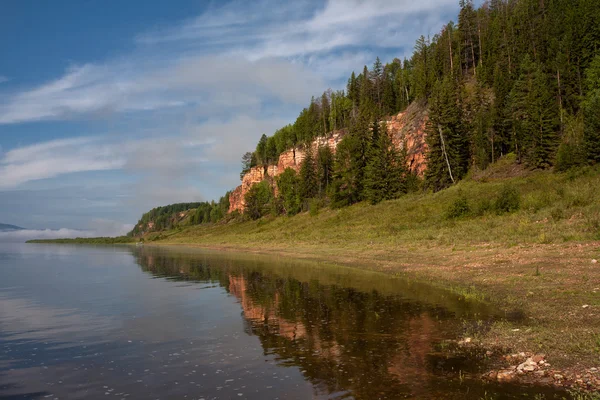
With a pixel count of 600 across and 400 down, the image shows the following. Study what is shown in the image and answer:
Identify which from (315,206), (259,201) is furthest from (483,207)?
(259,201)

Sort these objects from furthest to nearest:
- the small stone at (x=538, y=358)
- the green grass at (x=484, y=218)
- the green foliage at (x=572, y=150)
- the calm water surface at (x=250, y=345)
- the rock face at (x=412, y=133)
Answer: the rock face at (x=412, y=133) < the green foliage at (x=572, y=150) < the green grass at (x=484, y=218) < the small stone at (x=538, y=358) < the calm water surface at (x=250, y=345)

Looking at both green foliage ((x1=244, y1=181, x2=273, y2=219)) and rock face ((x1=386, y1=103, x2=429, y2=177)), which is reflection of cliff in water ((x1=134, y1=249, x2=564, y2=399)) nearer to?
rock face ((x1=386, y1=103, x2=429, y2=177))

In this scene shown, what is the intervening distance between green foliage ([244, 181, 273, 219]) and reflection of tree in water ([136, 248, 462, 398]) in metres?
124

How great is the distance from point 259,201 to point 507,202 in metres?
112

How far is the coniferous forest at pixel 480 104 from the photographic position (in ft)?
207

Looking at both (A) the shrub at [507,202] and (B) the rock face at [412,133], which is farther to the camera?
(B) the rock face at [412,133]

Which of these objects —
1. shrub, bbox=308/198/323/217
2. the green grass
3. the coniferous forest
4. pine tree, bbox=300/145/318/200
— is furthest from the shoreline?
pine tree, bbox=300/145/318/200

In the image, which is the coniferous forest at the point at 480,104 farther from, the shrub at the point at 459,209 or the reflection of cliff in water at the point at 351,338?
the reflection of cliff in water at the point at 351,338

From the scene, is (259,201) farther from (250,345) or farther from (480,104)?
(250,345)

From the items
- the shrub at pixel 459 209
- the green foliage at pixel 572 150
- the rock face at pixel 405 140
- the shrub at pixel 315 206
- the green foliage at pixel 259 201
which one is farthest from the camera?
the green foliage at pixel 259 201

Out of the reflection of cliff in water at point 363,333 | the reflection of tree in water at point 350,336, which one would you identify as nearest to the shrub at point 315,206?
the reflection of cliff in water at point 363,333

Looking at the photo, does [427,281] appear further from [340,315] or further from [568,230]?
[568,230]

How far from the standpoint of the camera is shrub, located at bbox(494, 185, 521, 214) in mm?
47094

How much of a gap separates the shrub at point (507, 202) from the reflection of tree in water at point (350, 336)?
31.2 meters
